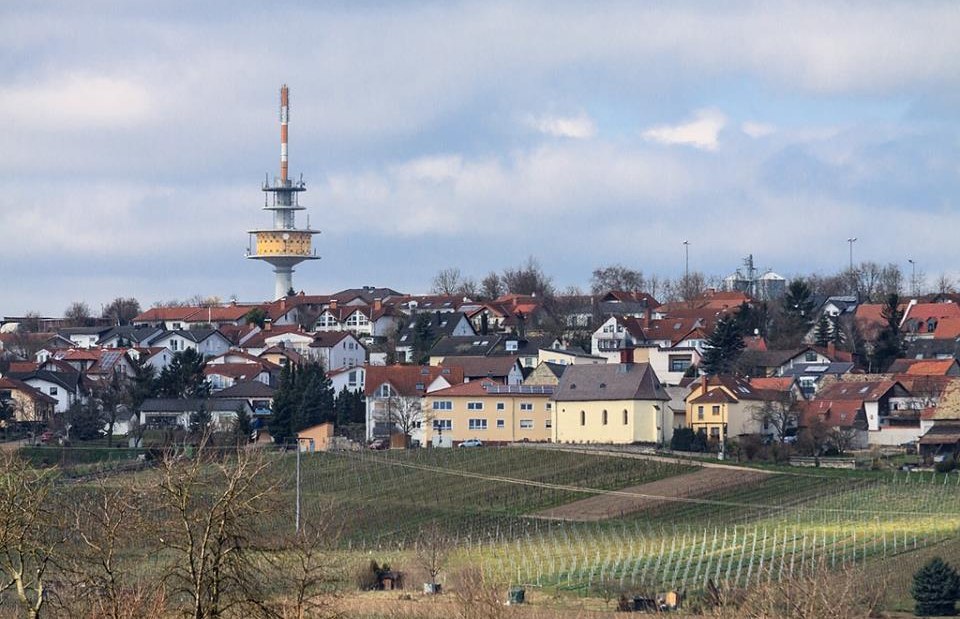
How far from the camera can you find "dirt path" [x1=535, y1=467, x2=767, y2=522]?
186 feet

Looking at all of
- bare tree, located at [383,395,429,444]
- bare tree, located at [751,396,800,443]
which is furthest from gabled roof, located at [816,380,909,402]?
bare tree, located at [383,395,429,444]

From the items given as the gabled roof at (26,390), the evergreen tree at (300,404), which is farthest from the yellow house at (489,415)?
the gabled roof at (26,390)

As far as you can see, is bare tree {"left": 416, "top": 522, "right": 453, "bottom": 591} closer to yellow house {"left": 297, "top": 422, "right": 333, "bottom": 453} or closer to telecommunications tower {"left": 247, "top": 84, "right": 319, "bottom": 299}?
yellow house {"left": 297, "top": 422, "right": 333, "bottom": 453}

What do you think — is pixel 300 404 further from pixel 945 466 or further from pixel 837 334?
pixel 837 334

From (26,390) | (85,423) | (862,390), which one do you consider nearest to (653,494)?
(862,390)

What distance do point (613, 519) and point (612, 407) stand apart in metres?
18.2

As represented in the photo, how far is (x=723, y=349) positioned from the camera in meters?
88.9

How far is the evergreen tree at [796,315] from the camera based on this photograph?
99938mm

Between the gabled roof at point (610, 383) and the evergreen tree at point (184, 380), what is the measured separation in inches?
785

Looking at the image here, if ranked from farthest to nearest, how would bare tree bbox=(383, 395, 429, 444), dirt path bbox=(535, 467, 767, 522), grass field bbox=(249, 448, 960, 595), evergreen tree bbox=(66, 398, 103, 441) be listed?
evergreen tree bbox=(66, 398, 103, 441)
bare tree bbox=(383, 395, 429, 444)
dirt path bbox=(535, 467, 767, 522)
grass field bbox=(249, 448, 960, 595)

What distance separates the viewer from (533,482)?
63.6 m

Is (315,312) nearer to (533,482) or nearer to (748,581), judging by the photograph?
(533,482)

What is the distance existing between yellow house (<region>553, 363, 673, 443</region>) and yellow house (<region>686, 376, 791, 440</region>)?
1.19 m

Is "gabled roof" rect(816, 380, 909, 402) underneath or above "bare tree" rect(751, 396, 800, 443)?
above
